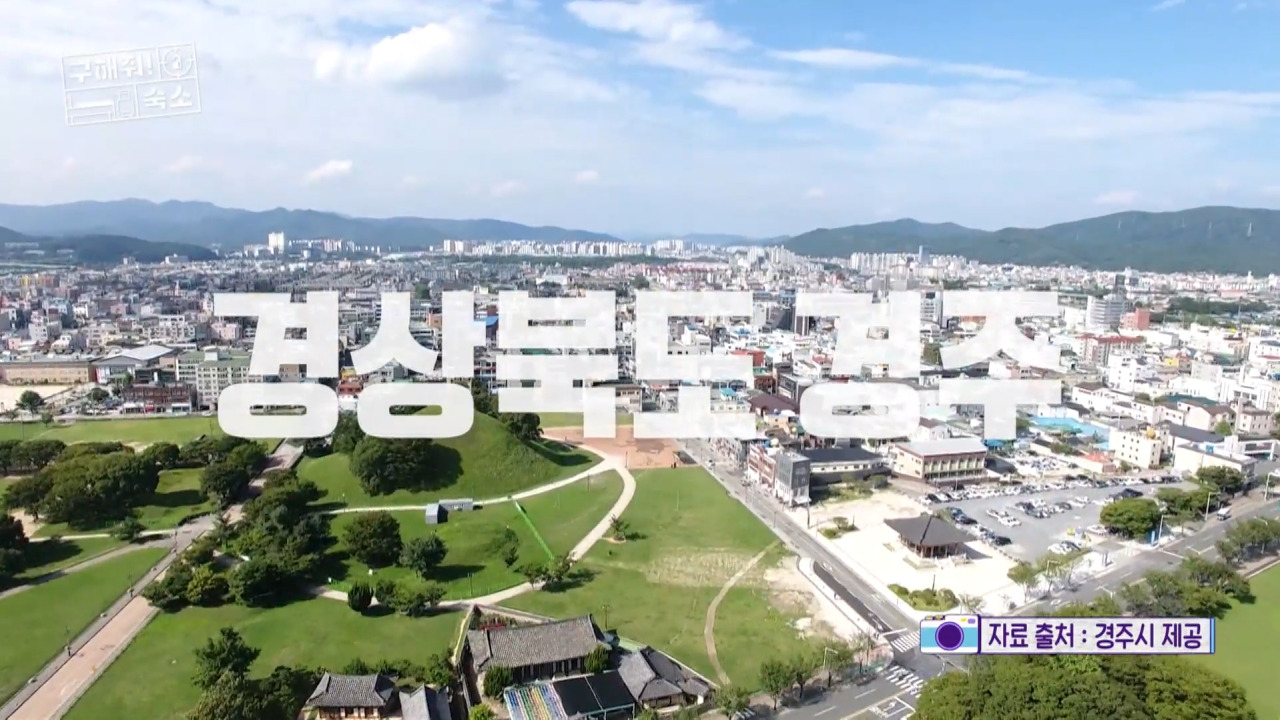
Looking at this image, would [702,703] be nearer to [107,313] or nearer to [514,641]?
[514,641]

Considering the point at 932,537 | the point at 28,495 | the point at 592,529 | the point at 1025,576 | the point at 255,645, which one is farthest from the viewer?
the point at 592,529

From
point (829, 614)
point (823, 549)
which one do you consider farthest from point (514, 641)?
point (823, 549)

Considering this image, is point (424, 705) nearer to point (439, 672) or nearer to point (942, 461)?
point (439, 672)

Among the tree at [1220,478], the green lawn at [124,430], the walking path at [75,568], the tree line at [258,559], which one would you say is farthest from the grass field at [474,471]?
the tree at [1220,478]

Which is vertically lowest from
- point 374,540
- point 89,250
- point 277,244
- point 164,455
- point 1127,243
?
point 374,540

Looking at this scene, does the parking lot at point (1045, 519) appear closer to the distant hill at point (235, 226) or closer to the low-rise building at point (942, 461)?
the low-rise building at point (942, 461)

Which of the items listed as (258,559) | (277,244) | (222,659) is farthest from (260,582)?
(277,244)
